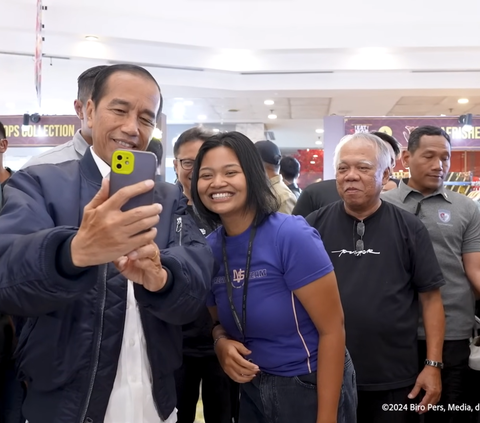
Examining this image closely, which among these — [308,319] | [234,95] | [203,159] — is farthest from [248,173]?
[234,95]

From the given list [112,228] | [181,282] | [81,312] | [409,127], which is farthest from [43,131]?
[112,228]

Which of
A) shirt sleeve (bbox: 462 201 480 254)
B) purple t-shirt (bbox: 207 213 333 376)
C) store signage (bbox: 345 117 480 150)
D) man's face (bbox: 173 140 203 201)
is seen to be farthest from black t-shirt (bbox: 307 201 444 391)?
store signage (bbox: 345 117 480 150)

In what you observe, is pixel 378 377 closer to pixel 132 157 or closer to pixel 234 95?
pixel 132 157

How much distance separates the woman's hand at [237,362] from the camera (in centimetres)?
140

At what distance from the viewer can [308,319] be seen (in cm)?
144

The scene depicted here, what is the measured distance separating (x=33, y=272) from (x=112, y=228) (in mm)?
191

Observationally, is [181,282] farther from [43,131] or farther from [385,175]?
[43,131]

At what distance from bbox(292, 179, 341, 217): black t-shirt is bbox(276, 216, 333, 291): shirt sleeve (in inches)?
55.3

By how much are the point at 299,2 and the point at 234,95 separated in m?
2.12

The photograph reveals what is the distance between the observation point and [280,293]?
1417 mm

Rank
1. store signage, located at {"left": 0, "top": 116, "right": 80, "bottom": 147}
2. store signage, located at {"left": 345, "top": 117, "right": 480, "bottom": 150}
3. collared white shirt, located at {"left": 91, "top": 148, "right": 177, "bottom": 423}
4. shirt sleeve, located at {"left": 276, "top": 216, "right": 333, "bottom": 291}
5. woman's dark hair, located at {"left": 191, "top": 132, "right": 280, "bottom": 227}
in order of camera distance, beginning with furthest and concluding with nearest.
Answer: store signage, located at {"left": 0, "top": 116, "right": 80, "bottom": 147}, store signage, located at {"left": 345, "top": 117, "right": 480, "bottom": 150}, woman's dark hair, located at {"left": 191, "top": 132, "right": 280, "bottom": 227}, shirt sleeve, located at {"left": 276, "top": 216, "right": 333, "bottom": 291}, collared white shirt, located at {"left": 91, "top": 148, "right": 177, "bottom": 423}

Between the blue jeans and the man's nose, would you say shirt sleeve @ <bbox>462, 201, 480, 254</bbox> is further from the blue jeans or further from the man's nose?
the man's nose

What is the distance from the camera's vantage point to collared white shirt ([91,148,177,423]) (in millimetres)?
1072

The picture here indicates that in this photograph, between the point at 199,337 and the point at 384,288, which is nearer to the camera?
the point at 384,288
